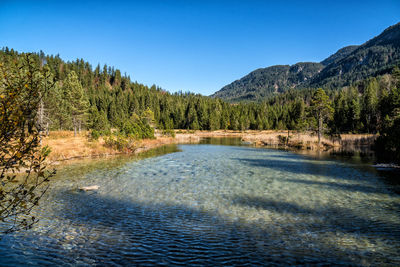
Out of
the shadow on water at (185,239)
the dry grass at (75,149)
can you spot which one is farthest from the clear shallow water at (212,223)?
the dry grass at (75,149)

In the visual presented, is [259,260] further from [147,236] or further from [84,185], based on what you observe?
[84,185]

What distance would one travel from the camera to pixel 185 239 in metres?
9.52

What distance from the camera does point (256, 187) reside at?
1762 cm

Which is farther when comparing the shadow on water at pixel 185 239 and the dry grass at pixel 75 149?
the dry grass at pixel 75 149

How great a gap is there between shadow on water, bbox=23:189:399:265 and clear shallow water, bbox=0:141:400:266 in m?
0.04

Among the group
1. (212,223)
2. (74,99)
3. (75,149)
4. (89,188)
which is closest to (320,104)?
(75,149)

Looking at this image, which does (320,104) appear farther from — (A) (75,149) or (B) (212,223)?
(B) (212,223)

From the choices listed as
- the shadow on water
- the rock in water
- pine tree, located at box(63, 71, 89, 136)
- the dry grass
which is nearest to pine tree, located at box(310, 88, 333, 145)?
the dry grass

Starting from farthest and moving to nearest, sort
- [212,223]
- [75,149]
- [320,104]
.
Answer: [320,104]
[75,149]
[212,223]

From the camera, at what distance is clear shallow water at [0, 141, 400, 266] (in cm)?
816

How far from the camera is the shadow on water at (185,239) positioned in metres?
8.02

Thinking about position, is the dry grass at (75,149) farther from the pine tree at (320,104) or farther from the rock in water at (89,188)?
the pine tree at (320,104)

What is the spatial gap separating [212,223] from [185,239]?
6.59ft

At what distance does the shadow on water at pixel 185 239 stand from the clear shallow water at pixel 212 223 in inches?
1.4
